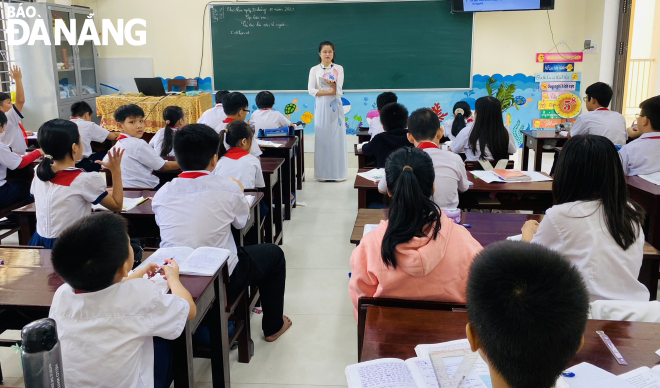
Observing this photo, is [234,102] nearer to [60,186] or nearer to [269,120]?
[269,120]

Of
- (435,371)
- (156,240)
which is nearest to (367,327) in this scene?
(435,371)

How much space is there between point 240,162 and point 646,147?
2591 millimetres

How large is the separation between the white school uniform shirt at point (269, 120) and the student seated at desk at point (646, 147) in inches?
114

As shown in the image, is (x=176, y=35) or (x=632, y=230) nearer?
(x=632, y=230)

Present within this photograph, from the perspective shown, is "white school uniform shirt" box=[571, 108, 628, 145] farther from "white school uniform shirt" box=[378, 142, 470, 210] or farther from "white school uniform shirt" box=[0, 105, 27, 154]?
"white school uniform shirt" box=[0, 105, 27, 154]

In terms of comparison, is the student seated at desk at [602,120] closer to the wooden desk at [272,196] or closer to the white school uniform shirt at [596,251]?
the wooden desk at [272,196]

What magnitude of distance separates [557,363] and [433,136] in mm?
2396

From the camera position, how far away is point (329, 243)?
13.9 feet

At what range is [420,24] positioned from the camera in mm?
7176

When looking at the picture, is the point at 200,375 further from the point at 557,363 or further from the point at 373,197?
the point at 557,363

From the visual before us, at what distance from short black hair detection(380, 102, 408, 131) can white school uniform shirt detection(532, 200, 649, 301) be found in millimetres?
2241

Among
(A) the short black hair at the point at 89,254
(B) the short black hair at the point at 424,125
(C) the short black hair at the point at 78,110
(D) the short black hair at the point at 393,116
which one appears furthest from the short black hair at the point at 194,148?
(C) the short black hair at the point at 78,110

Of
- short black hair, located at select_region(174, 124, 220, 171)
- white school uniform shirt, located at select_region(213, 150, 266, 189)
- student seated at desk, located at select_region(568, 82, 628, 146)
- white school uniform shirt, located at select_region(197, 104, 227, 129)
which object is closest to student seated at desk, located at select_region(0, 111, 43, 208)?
white school uniform shirt, located at select_region(197, 104, 227, 129)

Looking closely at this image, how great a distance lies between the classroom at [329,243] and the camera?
47.4 inches
